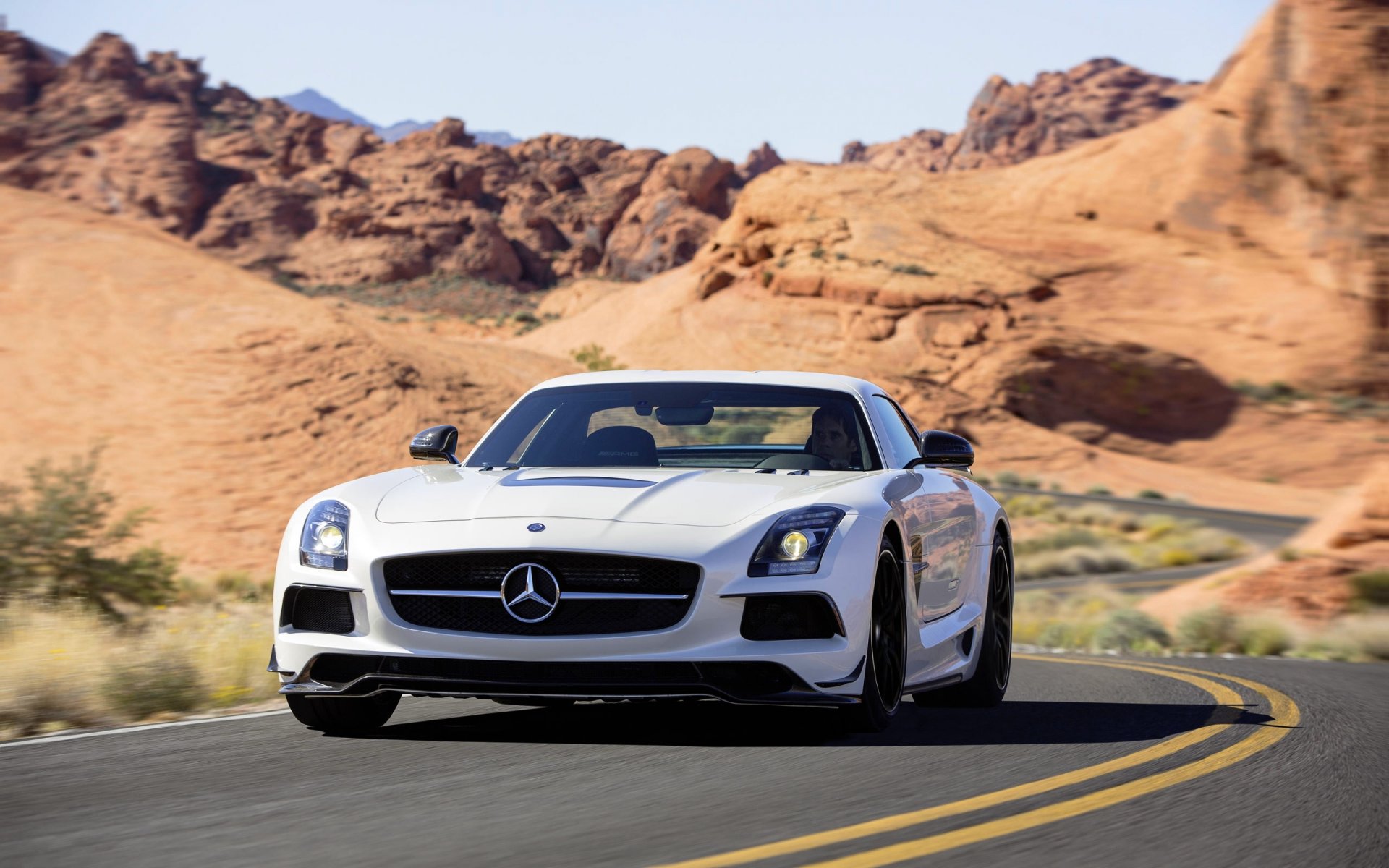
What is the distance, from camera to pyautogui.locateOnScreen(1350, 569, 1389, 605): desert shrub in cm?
1543

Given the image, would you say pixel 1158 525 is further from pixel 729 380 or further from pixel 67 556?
pixel 729 380

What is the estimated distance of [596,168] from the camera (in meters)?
113

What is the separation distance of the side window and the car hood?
1077mm

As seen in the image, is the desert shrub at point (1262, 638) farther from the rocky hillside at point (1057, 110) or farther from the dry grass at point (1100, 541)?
the rocky hillside at point (1057, 110)

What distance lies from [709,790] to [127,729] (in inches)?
113

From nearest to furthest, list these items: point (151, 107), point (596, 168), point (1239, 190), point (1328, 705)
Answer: point (1328, 705) < point (1239, 190) < point (151, 107) < point (596, 168)

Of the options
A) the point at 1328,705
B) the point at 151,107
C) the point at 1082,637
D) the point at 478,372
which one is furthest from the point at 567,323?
the point at 1328,705

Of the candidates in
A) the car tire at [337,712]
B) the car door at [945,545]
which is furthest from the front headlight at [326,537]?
the car door at [945,545]

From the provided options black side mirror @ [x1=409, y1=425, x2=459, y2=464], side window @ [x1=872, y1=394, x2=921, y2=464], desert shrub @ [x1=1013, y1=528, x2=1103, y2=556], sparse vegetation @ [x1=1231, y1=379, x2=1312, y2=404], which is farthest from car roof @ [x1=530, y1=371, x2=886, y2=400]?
sparse vegetation @ [x1=1231, y1=379, x2=1312, y2=404]

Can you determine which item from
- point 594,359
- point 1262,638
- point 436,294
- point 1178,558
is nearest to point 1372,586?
point 1262,638

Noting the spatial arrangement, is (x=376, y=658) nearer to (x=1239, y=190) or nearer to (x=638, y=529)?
(x=638, y=529)

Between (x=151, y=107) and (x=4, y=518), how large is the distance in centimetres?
8503

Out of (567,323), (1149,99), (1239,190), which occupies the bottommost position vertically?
(567,323)

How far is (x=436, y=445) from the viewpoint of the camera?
6.96 metres
